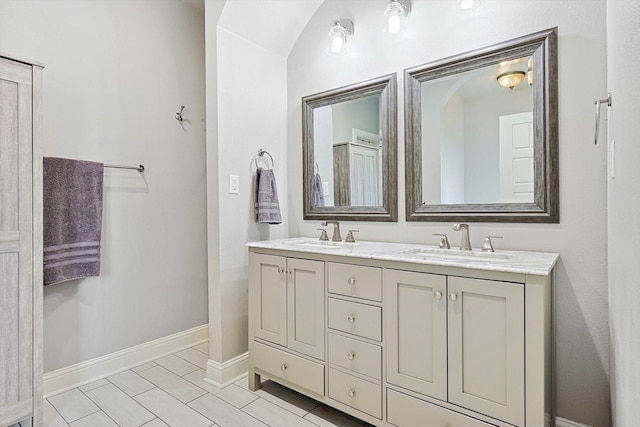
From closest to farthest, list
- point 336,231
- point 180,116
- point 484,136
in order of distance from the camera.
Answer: point 484,136 < point 336,231 < point 180,116

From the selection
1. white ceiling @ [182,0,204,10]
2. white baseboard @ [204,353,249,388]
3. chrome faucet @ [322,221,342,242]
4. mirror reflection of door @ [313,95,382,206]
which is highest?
white ceiling @ [182,0,204,10]

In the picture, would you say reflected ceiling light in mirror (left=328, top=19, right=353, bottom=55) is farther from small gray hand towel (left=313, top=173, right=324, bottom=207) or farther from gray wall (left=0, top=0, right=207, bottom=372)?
gray wall (left=0, top=0, right=207, bottom=372)

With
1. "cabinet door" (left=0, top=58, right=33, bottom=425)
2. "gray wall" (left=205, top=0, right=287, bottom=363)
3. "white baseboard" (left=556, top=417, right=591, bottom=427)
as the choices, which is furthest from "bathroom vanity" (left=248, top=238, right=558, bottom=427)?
"cabinet door" (left=0, top=58, right=33, bottom=425)

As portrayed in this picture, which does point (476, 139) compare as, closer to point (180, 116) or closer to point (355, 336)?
point (355, 336)

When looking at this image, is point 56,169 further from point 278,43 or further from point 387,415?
point 387,415

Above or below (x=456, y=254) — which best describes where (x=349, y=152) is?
above

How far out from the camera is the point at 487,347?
51.4 inches

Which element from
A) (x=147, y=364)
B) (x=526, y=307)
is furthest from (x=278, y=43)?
(x=147, y=364)

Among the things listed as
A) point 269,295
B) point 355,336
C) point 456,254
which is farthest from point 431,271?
point 269,295

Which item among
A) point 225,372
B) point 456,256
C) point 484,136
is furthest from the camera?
point 225,372

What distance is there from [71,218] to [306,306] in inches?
58.6

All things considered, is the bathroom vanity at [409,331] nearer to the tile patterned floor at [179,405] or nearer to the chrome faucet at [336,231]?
the tile patterned floor at [179,405]

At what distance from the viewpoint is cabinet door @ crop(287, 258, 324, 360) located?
1.80 m

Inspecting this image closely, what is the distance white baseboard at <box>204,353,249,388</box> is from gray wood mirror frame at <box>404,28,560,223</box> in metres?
1.46
